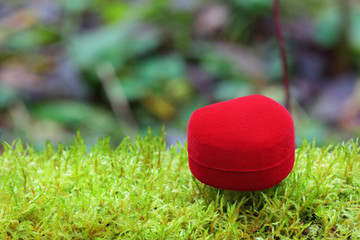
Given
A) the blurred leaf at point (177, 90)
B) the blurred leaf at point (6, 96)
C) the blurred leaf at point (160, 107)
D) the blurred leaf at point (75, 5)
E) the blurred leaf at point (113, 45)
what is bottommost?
the blurred leaf at point (160, 107)

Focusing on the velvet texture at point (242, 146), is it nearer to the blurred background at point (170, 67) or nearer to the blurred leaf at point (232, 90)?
the blurred background at point (170, 67)

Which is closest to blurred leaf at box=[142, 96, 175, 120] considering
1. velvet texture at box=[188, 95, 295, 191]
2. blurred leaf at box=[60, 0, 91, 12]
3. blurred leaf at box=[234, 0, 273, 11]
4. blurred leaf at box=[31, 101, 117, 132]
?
blurred leaf at box=[31, 101, 117, 132]

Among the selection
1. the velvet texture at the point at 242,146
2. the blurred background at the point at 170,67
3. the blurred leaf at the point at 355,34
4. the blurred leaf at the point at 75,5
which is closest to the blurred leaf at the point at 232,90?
the blurred background at the point at 170,67

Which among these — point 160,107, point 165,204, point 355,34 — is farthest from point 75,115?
point 355,34

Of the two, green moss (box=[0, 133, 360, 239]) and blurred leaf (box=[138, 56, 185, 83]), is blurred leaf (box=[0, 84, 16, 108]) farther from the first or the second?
green moss (box=[0, 133, 360, 239])

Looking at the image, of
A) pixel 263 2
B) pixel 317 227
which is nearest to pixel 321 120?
pixel 263 2

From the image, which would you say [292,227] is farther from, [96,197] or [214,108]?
[96,197]
